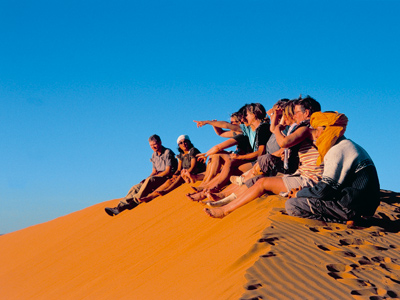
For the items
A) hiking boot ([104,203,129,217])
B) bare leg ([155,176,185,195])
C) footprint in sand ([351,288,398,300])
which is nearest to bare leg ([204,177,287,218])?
footprint in sand ([351,288,398,300])

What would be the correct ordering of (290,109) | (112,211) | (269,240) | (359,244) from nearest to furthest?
(269,240), (359,244), (290,109), (112,211)

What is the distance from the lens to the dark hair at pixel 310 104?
663 cm

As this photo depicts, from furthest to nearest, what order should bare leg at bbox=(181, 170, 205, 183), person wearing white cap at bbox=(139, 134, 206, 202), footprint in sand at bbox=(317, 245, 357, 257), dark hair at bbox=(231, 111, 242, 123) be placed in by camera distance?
person wearing white cap at bbox=(139, 134, 206, 202) < bare leg at bbox=(181, 170, 205, 183) < dark hair at bbox=(231, 111, 242, 123) < footprint in sand at bbox=(317, 245, 357, 257)

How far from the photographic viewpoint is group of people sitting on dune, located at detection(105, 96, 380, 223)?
18.6 ft

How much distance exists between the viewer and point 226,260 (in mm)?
5043

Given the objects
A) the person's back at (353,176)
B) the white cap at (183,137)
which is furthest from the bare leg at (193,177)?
the person's back at (353,176)

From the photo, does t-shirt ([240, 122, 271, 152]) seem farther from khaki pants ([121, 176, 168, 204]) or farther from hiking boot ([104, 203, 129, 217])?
hiking boot ([104, 203, 129, 217])

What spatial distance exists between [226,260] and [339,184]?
5.42 feet

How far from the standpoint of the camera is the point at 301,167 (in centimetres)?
658

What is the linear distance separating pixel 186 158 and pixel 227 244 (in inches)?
234

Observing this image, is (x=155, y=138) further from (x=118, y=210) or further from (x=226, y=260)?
(x=226, y=260)

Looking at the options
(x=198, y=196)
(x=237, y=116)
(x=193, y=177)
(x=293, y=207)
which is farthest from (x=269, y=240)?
(x=193, y=177)

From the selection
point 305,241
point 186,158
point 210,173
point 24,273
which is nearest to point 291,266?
point 305,241

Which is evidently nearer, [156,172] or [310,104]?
[310,104]
